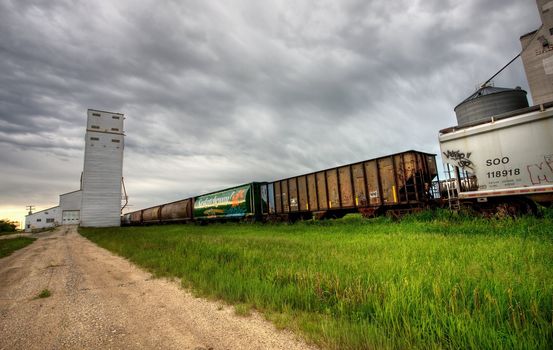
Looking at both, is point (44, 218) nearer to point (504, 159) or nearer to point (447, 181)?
point (447, 181)

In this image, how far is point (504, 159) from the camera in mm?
10578

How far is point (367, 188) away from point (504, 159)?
6313 millimetres

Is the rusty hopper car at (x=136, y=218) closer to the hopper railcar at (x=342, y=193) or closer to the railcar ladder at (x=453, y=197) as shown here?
the hopper railcar at (x=342, y=193)

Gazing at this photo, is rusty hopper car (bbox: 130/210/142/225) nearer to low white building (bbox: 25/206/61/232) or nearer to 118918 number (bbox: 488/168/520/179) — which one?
low white building (bbox: 25/206/61/232)

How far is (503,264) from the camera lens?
465cm

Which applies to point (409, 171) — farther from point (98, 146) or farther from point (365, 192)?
point (98, 146)

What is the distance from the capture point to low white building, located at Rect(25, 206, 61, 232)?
6231cm

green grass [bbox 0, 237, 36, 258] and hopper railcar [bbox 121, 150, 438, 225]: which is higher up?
hopper railcar [bbox 121, 150, 438, 225]

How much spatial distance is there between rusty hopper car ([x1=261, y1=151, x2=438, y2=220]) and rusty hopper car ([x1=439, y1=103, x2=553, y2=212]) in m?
1.59

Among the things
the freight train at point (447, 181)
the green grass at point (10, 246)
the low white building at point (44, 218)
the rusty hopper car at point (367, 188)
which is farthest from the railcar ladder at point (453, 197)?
the low white building at point (44, 218)

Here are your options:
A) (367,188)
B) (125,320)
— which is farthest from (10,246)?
(367,188)

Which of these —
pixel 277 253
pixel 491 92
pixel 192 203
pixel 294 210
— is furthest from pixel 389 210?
pixel 491 92

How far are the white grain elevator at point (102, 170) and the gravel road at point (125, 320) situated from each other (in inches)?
1633

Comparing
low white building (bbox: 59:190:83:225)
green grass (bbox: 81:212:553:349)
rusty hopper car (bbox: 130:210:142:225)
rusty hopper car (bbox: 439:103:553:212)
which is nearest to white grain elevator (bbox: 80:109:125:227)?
rusty hopper car (bbox: 130:210:142:225)
